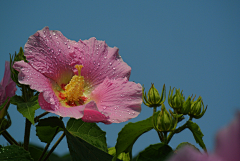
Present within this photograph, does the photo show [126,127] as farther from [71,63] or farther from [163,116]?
[71,63]

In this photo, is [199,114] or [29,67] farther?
[199,114]

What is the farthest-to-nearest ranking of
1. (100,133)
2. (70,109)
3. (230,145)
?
(100,133)
(70,109)
(230,145)

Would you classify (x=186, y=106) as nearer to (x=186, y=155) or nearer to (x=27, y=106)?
(x=27, y=106)

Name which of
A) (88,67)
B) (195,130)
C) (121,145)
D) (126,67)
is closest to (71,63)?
(88,67)

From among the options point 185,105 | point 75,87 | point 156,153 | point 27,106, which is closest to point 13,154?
point 27,106

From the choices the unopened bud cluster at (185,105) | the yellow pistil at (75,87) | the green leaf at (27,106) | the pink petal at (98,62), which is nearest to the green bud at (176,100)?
the unopened bud cluster at (185,105)
